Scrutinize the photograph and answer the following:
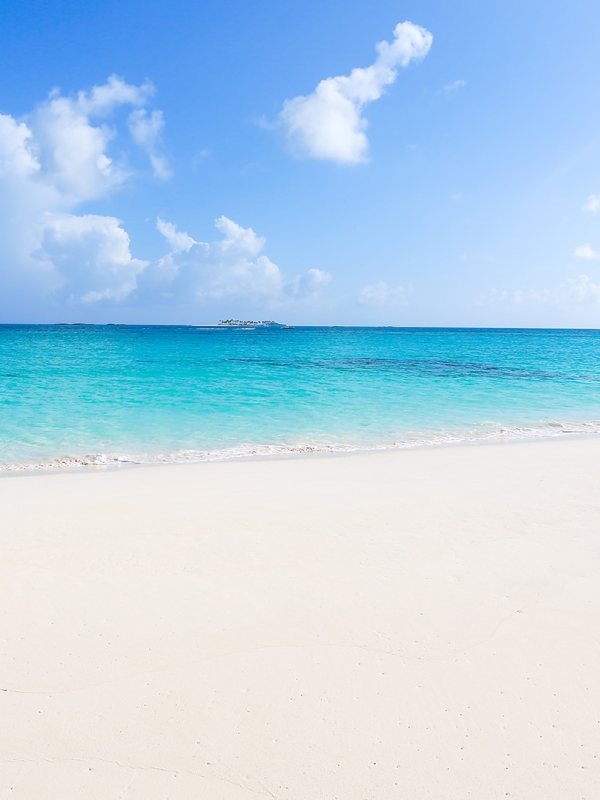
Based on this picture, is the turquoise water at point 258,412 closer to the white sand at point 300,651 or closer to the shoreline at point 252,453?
the shoreline at point 252,453

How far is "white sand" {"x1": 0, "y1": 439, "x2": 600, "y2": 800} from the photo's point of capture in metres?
2.82

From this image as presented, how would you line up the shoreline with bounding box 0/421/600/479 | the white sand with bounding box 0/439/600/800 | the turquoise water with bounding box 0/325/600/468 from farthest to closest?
the turquoise water with bounding box 0/325/600/468 → the shoreline with bounding box 0/421/600/479 → the white sand with bounding box 0/439/600/800

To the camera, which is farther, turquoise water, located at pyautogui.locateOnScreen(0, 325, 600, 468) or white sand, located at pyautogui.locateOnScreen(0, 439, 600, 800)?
turquoise water, located at pyautogui.locateOnScreen(0, 325, 600, 468)

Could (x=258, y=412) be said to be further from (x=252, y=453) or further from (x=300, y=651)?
(x=300, y=651)

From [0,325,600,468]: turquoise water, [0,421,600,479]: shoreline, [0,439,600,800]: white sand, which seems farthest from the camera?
[0,325,600,468]: turquoise water

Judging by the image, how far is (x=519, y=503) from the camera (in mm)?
7215

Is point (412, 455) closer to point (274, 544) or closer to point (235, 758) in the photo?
point (274, 544)

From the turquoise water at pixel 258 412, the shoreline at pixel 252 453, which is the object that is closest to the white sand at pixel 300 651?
the shoreline at pixel 252 453

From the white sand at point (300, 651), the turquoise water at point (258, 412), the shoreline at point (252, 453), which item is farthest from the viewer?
the turquoise water at point (258, 412)

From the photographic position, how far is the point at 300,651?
3.79 metres

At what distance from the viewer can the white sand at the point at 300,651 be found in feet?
9.24

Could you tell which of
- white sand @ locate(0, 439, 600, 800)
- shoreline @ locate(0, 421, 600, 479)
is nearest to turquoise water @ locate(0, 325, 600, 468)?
shoreline @ locate(0, 421, 600, 479)

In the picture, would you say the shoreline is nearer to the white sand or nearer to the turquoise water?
the turquoise water

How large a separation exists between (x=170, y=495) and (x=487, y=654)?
5276 mm
